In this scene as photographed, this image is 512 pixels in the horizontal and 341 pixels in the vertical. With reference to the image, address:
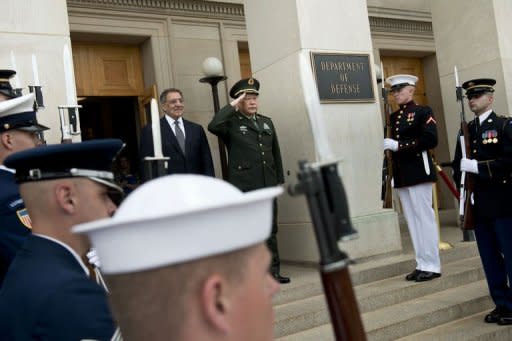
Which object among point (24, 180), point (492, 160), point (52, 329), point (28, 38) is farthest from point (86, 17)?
point (52, 329)

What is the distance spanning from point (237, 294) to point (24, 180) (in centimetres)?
112

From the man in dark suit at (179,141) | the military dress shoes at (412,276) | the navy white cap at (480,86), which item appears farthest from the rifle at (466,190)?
the man in dark suit at (179,141)

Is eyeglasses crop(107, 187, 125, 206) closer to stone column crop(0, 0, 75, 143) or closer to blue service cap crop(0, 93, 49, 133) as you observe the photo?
blue service cap crop(0, 93, 49, 133)

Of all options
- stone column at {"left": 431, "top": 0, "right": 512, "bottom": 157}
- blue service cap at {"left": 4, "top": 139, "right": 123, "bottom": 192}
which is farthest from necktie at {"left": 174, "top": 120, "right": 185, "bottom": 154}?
stone column at {"left": 431, "top": 0, "right": 512, "bottom": 157}

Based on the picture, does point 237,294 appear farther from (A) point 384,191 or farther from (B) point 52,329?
(A) point 384,191

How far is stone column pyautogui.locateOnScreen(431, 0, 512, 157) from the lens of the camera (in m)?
7.69

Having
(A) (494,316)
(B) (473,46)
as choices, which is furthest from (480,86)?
(B) (473,46)

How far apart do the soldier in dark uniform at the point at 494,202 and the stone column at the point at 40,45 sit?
3.30m

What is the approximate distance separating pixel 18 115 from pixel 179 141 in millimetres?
2609

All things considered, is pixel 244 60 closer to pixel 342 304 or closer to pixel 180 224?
pixel 342 304

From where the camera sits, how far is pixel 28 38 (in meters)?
4.56

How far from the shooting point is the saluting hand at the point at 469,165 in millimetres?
4711

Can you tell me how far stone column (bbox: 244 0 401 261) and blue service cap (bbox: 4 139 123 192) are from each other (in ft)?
13.5

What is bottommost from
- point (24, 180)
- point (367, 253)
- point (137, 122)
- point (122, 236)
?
point (367, 253)
